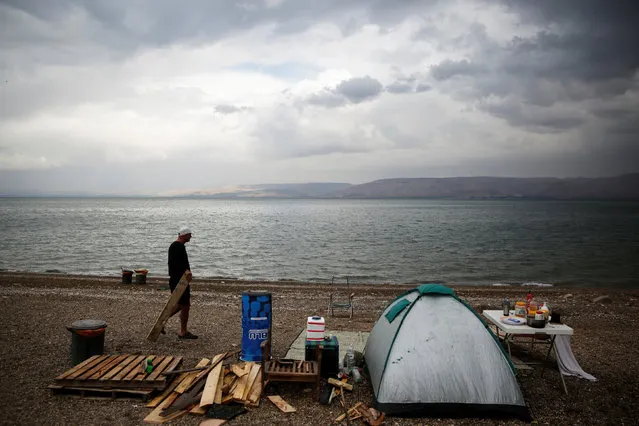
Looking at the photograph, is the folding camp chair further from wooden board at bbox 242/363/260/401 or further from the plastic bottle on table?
wooden board at bbox 242/363/260/401

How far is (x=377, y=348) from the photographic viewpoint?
883cm

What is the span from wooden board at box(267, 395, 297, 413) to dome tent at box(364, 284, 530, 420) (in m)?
1.44

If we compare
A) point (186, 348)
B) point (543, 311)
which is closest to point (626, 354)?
point (543, 311)

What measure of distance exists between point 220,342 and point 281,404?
4299 millimetres

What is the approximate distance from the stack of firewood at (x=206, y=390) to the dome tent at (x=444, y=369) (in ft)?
7.35

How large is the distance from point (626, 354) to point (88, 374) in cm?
1248

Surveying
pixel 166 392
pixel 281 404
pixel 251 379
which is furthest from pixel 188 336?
pixel 281 404

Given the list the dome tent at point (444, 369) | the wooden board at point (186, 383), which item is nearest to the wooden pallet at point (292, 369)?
the dome tent at point (444, 369)

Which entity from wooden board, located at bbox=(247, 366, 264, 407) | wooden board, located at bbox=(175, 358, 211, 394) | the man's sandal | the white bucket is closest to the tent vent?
the white bucket

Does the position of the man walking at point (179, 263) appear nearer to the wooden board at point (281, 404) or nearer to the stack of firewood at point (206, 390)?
the stack of firewood at point (206, 390)

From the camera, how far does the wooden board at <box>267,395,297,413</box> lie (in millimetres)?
7568

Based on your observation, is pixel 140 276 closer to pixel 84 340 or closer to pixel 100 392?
pixel 84 340

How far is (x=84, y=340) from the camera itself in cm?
925

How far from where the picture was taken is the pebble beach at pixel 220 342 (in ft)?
24.6
